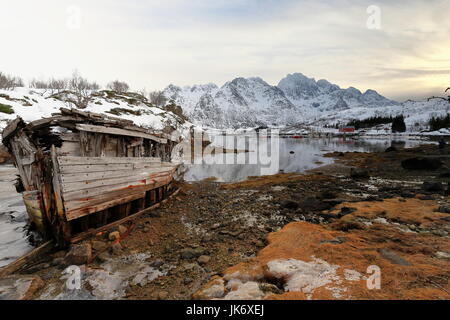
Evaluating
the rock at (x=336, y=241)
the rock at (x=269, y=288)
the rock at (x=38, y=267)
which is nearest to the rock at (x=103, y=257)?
the rock at (x=38, y=267)

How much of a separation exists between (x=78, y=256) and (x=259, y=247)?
17.6 feet

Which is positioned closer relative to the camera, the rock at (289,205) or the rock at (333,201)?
the rock at (289,205)

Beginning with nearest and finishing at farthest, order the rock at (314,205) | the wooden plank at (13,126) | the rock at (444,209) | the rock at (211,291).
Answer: the rock at (211,291) → the wooden plank at (13,126) → the rock at (444,209) → the rock at (314,205)

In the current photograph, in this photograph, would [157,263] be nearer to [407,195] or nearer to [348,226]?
[348,226]

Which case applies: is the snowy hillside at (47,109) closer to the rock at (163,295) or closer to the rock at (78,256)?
the rock at (78,256)

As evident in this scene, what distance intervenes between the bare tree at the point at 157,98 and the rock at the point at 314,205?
95.9m

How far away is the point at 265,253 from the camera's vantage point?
6301 millimetres

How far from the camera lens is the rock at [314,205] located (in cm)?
1045

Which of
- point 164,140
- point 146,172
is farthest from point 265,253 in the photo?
point 164,140

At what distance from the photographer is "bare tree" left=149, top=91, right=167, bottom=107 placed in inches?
3914

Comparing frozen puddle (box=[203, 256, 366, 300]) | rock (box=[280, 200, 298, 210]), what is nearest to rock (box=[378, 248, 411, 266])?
frozen puddle (box=[203, 256, 366, 300])

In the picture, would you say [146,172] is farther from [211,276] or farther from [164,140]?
[211,276]

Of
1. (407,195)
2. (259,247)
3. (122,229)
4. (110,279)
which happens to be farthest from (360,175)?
(110,279)
